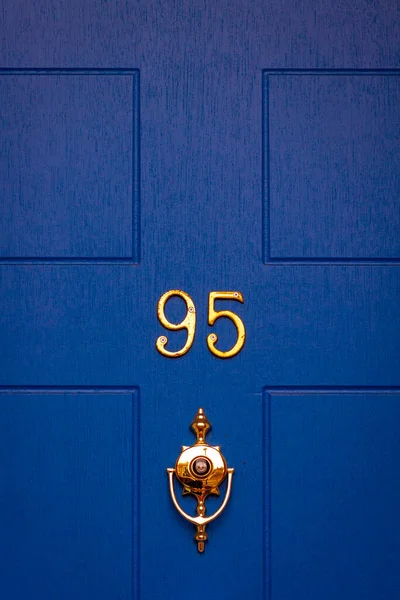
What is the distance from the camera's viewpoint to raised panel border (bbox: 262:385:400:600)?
117 centimetres

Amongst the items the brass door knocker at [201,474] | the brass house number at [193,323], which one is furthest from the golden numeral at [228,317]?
the brass door knocker at [201,474]

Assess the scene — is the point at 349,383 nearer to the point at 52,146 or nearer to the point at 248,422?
the point at 248,422

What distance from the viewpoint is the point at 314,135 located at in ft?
3.95

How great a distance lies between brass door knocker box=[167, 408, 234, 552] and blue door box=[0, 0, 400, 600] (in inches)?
0.8

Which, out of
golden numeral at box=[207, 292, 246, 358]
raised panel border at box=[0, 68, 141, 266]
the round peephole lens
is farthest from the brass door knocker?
raised panel border at box=[0, 68, 141, 266]

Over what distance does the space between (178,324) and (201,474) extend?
0.27m

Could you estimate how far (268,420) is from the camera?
46.6 inches

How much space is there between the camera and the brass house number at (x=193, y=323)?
1.18 meters

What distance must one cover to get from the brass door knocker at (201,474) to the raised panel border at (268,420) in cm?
7

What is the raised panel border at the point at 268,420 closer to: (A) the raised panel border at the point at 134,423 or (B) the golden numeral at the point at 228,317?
(B) the golden numeral at the point at 228,317

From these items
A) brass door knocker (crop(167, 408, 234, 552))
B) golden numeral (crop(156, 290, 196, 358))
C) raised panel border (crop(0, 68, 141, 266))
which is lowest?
brass door knocker (crop(167, 408, 234, 552))

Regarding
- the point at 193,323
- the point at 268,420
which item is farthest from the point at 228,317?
the point at 268,420

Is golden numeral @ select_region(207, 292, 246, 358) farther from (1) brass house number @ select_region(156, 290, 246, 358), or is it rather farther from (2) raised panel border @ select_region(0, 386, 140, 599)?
(2) raised panel border @ select_region(0, 386, 140, 599)

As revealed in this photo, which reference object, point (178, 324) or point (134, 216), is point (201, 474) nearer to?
point (178, 324)
